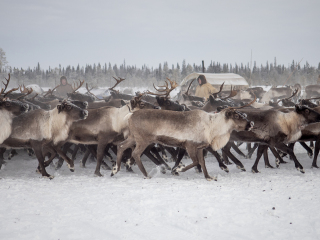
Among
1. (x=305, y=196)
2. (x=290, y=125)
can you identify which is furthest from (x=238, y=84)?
(x=305, y=196)

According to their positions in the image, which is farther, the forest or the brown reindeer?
the forest

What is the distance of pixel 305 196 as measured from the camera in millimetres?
3904

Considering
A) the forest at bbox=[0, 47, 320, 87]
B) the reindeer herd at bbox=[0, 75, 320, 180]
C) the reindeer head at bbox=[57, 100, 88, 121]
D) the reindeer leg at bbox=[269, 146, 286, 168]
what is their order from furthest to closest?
the forest at bbox=[0, 47, 320, 87], the reindeer leg at bbox=[269, 146, 286, 168], the reindeer head at bbox=[57, 100, 88, 121], the reindeer herd at bbox=[0, 75, 320, 180]

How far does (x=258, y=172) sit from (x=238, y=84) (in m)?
20.8

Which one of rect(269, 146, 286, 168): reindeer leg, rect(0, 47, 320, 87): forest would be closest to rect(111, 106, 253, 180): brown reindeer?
rect(269, 146, 286, 168): reindeer leg

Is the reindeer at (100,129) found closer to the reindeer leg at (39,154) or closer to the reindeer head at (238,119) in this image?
the reindeer leg at (39,154)

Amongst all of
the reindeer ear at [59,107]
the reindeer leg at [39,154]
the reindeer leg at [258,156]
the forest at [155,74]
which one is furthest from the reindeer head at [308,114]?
the forest at [155,74]

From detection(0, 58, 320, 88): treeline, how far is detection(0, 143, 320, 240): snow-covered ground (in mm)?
58085

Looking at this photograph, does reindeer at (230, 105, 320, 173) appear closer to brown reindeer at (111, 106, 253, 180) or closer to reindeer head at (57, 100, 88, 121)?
brown reindeer at (111, 106, 253, 180)

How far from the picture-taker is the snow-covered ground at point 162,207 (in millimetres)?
2957

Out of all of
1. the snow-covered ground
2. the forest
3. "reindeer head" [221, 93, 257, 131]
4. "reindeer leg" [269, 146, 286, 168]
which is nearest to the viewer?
the snow-covered ground

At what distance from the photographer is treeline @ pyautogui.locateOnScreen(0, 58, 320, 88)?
74625 millimetres

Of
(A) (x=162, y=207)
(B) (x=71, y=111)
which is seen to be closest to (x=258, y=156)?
(A) (x=162, y=207)

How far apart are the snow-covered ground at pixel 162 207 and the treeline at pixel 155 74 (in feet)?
191
